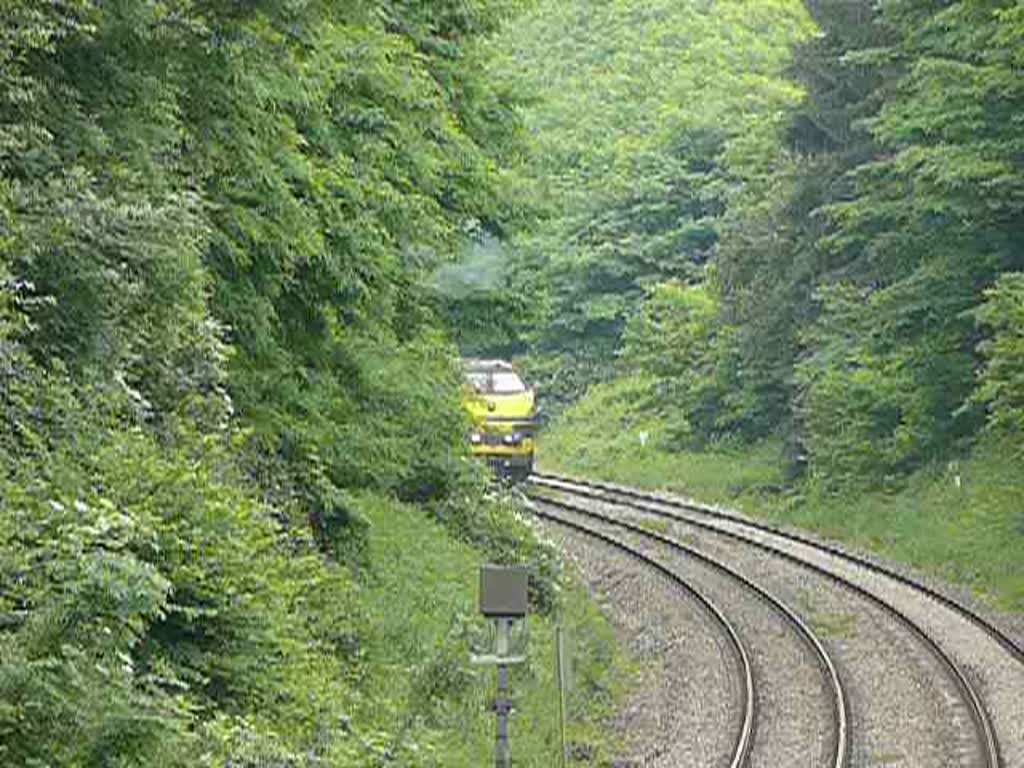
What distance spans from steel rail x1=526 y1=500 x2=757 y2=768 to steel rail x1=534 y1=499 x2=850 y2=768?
0.26 metres

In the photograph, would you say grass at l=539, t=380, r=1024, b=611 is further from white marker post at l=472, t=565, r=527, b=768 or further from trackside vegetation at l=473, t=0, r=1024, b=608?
white marker post at l=472, t=565, r=527, b=768

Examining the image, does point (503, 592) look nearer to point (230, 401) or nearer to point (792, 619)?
point (230, 401)

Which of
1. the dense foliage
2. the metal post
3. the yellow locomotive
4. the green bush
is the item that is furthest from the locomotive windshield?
the metal post

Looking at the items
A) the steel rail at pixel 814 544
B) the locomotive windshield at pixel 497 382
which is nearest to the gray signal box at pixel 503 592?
the steel rail at pixel 814 544

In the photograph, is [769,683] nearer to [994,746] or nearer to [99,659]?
[994,746]

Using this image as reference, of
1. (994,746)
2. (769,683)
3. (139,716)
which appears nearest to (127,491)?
(139,716)

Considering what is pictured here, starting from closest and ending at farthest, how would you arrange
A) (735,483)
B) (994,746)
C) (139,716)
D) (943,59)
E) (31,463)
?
(139,716) → (31,463) → (994,746) → (943,59) → (735,483)

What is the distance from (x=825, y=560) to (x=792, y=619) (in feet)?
19.2

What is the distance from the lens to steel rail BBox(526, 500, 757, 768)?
1797 centimetres

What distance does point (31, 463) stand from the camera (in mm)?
11523

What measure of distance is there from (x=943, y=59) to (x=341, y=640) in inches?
838

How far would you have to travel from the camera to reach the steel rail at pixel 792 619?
59.7 feet

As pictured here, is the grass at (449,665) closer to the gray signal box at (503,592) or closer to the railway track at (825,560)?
the gray signal box at (503,592)

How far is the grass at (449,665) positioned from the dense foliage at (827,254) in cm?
501
